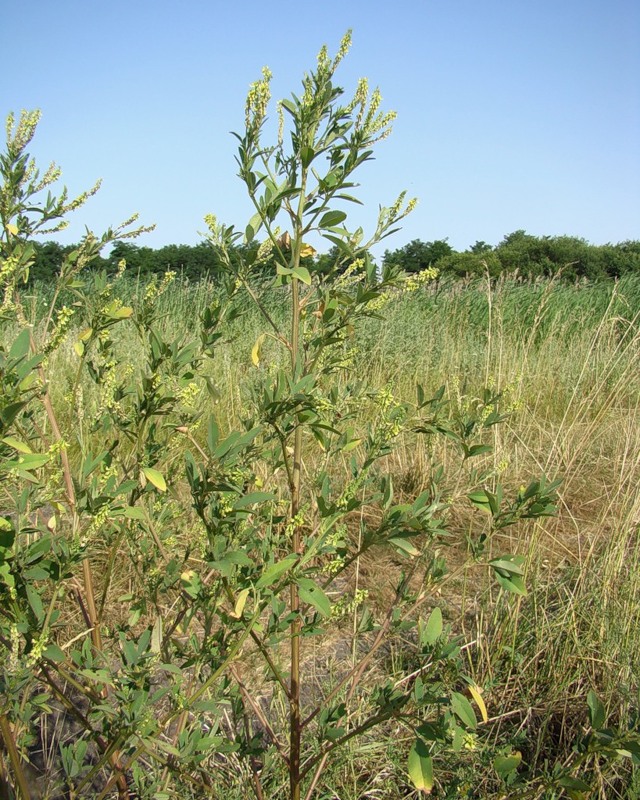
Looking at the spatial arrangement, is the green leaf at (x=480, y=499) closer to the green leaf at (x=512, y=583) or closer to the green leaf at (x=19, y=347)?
the green leaf at (x=512, y=583)

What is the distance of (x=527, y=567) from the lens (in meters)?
2.08

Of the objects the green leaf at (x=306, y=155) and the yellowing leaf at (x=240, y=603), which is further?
the green leaf at (x=306, y=155)

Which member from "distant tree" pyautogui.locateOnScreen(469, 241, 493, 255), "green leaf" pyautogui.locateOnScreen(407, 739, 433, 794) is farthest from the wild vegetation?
"distant tree" pyautogui.locateOnScreen(469, 241, 493, 255)

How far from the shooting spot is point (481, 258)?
2116 cm

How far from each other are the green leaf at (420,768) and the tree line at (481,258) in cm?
1000

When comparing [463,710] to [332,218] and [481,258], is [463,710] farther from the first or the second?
[481,258]

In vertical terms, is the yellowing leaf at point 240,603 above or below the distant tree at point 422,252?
below

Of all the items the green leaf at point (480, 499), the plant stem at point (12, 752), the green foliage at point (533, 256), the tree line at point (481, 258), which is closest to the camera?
the plant stem at point (12, 752)

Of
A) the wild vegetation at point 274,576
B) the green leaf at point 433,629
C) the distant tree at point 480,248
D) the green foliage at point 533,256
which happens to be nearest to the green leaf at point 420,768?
the wild vegetation at point 274,576

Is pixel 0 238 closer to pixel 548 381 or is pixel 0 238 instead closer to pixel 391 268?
pixel 391 268

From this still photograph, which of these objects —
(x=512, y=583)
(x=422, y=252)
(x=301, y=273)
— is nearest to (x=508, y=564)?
(x=512, y=583)

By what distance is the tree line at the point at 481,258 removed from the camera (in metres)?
11.8

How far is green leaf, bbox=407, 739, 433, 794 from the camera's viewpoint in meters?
0.95

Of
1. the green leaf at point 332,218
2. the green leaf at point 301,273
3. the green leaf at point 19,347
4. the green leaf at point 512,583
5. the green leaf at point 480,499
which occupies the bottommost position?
the green leaf at point 512,583
